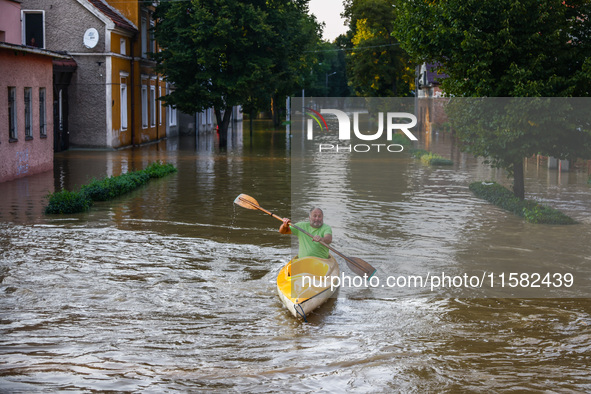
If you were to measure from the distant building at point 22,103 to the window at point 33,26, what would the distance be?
7473mm

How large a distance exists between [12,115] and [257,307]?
653 inches

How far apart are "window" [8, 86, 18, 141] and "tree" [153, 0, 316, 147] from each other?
547 inches

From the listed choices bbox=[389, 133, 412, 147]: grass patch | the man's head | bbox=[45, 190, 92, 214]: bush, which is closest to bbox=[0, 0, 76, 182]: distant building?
bbox=[45, 190, 92, 214]: bush

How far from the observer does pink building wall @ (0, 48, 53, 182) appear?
79.0 feet

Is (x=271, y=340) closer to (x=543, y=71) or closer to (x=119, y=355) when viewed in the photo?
(x=119, y=355)

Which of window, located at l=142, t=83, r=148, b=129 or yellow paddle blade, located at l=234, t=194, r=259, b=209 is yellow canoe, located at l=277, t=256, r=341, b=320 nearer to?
yellow paddle blade, located at l=234, t=194, r=259, b=209

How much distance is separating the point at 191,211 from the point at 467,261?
25.8 ft

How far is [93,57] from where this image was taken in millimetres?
36438

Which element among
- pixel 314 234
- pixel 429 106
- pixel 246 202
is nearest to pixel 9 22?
pixel 246 202

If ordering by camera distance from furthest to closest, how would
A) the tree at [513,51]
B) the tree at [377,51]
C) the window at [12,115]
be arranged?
the tree at [377,51], the window at [12,115], the tree at [513,51]

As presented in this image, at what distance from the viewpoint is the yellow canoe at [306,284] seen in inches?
424

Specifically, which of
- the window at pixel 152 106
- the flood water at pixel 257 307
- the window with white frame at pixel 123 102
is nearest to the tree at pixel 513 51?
the flood water at pixel 257 307

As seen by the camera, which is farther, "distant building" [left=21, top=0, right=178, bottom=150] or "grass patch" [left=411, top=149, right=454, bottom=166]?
"distant building" [left=21, top=0, right=178, bottom=150]

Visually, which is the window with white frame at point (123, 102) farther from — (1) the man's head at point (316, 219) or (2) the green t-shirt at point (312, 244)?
(1) the man's head at point (316, 219)
